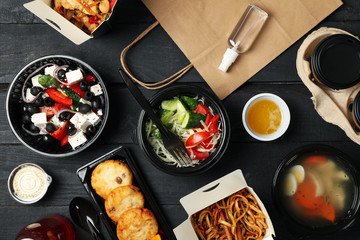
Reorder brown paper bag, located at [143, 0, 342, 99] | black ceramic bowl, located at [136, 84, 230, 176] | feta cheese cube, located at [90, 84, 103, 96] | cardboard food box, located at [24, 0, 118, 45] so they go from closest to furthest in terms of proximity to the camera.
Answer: cardboard food box, located at [24, 0, 118, 45]
black ceramic bowl, located at [136, 84, 230, 176]
feta cheese cube, located at [90, 84, 103, 96]
brown paper bag, located at [143, 0, 342, 99]

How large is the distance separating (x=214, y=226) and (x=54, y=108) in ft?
3.61

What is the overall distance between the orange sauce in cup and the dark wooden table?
86 millimetres

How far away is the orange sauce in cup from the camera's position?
1.94 meters

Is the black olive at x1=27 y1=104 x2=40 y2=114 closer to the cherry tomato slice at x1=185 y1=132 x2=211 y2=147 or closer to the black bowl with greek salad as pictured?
the black bowl with greek salad

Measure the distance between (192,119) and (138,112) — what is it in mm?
367

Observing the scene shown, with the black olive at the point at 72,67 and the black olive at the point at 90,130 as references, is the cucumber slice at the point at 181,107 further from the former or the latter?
the black olive at the point at 72,67

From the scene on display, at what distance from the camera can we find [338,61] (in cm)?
178

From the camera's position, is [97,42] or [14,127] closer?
[14,127]

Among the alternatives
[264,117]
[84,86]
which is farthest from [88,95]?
[264,117]

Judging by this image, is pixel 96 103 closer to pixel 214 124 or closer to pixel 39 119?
pixel 39 119

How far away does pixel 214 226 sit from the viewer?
72.9 inches

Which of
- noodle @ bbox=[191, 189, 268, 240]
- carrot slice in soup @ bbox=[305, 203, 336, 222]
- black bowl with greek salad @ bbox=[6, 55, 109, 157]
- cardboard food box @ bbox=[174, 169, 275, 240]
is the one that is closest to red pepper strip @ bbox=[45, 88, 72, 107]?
black bowl with greek salad @ bbox=[6, 55, 109, 157]

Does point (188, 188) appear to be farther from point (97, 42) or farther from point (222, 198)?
point (97, 42)

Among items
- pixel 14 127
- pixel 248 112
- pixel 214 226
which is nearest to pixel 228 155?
pixel 248 112
